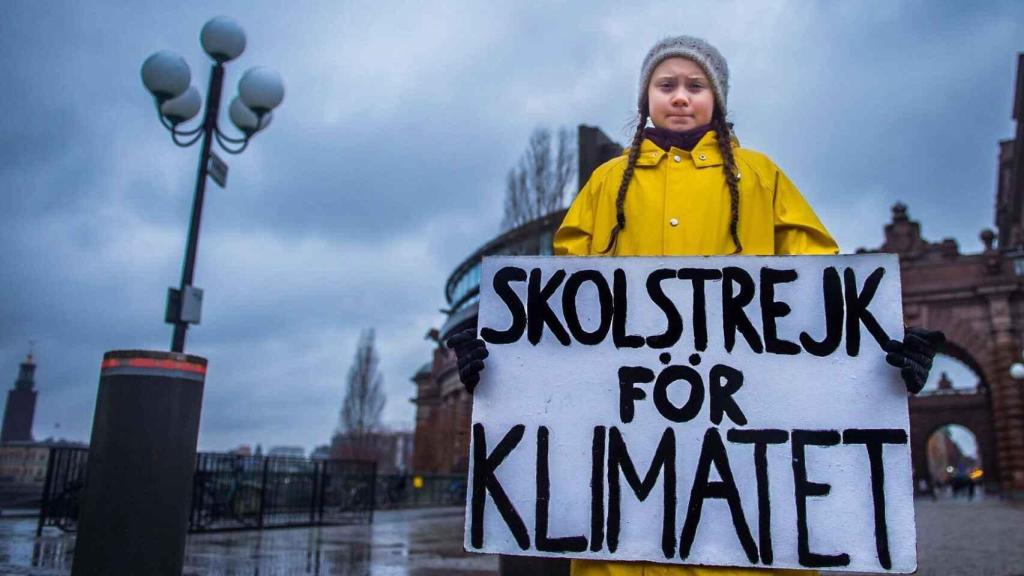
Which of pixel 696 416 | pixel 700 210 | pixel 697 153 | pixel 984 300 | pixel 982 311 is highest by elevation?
pixel 984 300

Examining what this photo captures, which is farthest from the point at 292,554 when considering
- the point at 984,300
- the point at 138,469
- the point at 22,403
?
the point at 22,403

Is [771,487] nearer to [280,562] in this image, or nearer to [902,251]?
[280,562]

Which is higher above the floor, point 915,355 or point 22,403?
point 22,403

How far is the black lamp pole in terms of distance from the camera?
26.4 ft

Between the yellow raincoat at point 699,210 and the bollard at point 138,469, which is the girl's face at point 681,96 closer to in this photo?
the yellow raincoat at point 699,210

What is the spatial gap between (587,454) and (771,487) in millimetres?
541

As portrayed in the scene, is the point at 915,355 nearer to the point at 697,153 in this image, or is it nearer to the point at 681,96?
the point at 697,153

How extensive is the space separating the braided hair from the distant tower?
125950 mm

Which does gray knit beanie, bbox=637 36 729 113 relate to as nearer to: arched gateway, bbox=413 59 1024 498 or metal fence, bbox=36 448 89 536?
metal fence, bbox=36 448 89 536

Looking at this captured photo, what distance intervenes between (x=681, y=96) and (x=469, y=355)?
1275 mm

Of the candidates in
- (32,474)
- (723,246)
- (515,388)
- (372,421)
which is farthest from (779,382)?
(372,421)

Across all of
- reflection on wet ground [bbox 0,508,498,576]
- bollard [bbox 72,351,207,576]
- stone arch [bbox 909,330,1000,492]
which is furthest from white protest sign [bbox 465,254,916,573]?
stone arch [bbox 909,330,1000,492]

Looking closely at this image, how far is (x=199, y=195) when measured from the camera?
8.45m

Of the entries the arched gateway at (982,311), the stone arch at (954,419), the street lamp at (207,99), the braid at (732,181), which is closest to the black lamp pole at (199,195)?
the street lamp at (207,99)
